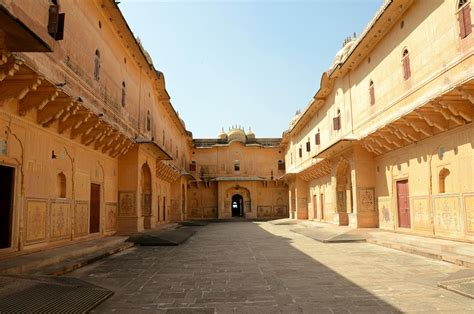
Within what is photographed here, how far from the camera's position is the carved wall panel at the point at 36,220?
862cm

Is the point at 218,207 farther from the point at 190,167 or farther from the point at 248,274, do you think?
the point at 248,274

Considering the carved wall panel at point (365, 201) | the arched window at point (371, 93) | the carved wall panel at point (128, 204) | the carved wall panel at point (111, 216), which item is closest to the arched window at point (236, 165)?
the carved wall panel at point (365, 201)

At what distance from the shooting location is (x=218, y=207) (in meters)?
35.4

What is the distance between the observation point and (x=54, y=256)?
321 inches

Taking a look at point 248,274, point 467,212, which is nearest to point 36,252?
point 248,274

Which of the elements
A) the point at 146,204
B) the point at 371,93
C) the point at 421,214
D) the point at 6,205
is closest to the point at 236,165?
the point at 146,204

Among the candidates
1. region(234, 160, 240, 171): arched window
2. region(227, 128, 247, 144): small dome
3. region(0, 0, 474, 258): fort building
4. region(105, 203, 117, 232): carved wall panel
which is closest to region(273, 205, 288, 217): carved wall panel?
region(234, 160, 240, 171): arched window

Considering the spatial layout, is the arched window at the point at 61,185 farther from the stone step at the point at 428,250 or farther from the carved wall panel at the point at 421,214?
the carved wall panel at the point at 421,214

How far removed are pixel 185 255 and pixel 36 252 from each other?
12.8 feet

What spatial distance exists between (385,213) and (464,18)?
7662 mm

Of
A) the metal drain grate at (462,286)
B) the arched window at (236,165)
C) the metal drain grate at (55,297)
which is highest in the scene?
the arched window at (236,165)

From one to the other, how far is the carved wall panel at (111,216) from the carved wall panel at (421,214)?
1069cm

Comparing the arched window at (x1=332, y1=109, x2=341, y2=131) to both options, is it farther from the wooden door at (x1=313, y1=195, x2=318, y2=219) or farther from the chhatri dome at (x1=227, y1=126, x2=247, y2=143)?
the chhatri dome at (x1=227, y1=126, x2=247, y2=143)

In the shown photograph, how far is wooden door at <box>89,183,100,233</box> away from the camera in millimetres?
12633
